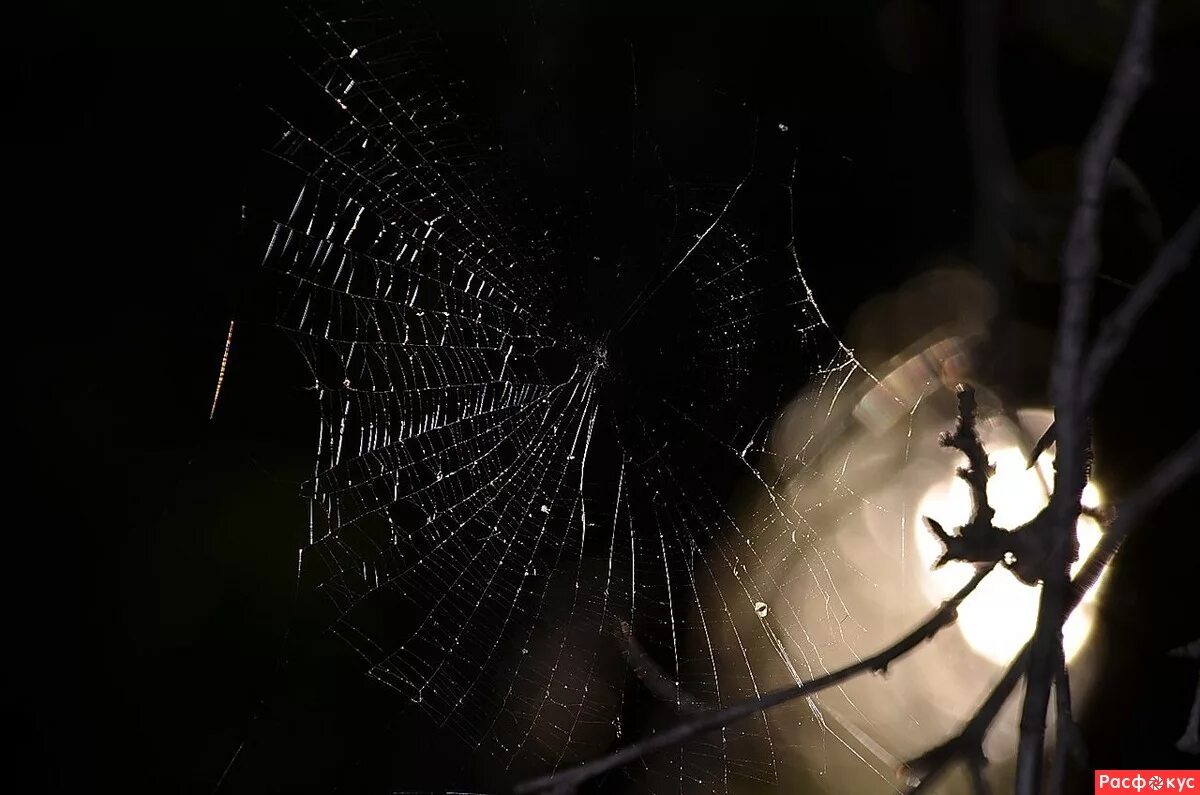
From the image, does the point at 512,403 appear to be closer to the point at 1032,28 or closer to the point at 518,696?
the point at 518,696

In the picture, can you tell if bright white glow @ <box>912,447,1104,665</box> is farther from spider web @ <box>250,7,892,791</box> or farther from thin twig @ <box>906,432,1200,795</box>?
spider web @ <box>250,7,892,791</box>

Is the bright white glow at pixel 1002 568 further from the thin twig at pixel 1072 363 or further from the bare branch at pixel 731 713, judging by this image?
the thin twig at pixel 1072 363

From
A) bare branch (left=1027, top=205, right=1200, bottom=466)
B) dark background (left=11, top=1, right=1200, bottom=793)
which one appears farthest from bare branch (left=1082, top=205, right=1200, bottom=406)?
dark background (left=11, top=1, right=1200, bottom=793)

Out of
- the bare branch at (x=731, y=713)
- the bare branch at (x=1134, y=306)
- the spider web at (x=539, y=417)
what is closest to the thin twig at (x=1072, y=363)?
the bare branch at (x=1134, y=306)

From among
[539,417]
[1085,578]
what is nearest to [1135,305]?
[1085,578]

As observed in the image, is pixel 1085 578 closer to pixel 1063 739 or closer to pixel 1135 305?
pixel 1063 739

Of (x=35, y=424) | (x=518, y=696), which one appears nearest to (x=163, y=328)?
(x=35, y=424)
